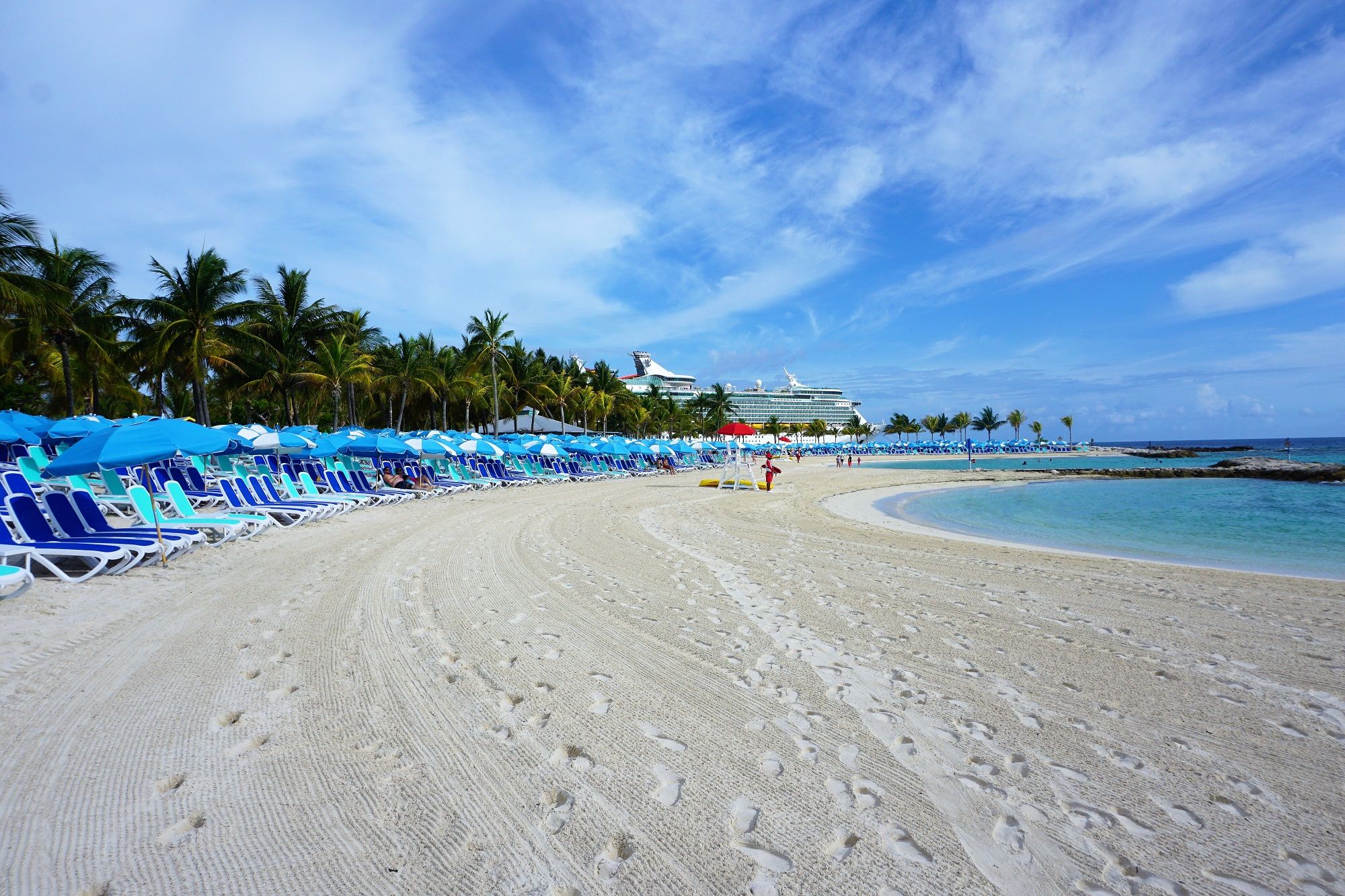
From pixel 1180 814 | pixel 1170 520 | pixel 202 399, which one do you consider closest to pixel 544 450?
pixel 202 399

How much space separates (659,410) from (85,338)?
42.3 metres

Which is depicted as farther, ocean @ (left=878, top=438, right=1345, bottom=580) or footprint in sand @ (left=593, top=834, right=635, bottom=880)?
ocean @ (left=878, top=438, right=1345, bottom=580)

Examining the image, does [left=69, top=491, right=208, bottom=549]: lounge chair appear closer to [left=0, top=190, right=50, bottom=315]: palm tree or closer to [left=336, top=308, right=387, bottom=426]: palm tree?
[left=0, top=190, right=50, bottom=315]: palm tree

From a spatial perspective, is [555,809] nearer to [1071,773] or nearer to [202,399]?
[1071,773]

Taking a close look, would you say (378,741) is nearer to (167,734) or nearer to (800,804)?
(167,734)

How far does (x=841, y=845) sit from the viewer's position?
2.09m

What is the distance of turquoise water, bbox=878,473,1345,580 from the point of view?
9.23 m

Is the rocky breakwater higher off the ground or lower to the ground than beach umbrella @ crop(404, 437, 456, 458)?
lower

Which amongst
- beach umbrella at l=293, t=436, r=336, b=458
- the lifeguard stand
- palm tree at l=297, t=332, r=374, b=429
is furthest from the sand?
palm tree at l=297, t=332, r=374, b=429

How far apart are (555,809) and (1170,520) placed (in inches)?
628

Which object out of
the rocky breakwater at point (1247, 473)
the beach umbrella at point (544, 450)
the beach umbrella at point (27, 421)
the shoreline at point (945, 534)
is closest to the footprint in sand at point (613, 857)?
the shoreline at point (945, 534)

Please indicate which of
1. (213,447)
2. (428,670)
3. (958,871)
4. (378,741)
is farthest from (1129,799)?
(213,447)

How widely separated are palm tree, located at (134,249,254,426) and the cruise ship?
72.1m

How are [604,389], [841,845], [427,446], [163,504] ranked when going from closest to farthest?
[841,845] < [163,504] < [427,446] < [604,389]
